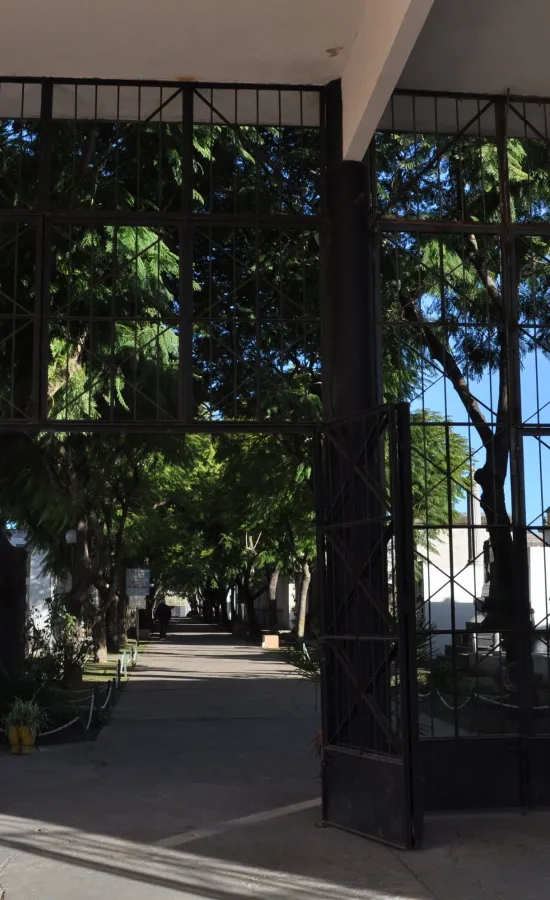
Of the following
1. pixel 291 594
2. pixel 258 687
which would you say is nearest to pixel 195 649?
pixel 258 687

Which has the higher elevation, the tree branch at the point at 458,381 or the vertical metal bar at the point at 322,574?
the tree branch at the point at 458,381

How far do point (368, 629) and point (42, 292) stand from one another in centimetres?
443

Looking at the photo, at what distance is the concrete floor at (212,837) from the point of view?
7547 mm

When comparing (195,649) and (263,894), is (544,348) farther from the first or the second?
(195,649)

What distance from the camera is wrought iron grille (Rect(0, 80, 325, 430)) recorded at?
10172 mm

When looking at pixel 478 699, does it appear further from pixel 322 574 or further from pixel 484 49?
pixel 484 49

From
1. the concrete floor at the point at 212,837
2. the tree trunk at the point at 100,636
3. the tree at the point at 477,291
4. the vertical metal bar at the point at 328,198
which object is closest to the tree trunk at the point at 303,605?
the tree trunk at the point at 100,636

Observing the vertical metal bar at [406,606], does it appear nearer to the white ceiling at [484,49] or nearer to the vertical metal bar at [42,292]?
the vertical metal bar at [42,292]

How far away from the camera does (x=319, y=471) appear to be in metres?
9.91

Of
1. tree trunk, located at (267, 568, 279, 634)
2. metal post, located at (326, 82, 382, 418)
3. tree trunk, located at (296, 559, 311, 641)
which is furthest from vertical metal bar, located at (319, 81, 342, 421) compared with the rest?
tree trunk, located at (267, 568, 279, 634)

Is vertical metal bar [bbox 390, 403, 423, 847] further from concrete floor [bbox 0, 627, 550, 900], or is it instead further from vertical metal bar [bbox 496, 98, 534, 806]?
vertical metal bar [bbox 496, 98, 534, 806]

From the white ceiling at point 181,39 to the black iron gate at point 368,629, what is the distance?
360 centimetres

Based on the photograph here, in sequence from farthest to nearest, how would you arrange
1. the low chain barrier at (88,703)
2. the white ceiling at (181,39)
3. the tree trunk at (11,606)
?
the tree trunk at (11,606) → the low chain barrier at (88,703) → the white ceiling at (181,39)

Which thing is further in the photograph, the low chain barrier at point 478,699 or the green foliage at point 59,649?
the green foliage at point 59,649
